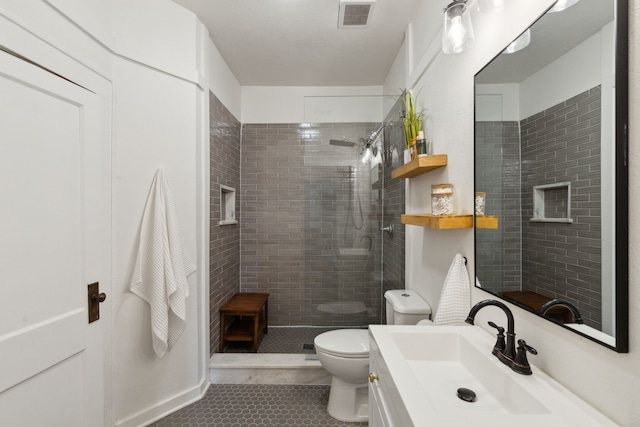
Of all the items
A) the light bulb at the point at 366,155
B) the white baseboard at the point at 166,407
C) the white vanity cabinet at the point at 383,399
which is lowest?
the white baseboard at the point at 166,407

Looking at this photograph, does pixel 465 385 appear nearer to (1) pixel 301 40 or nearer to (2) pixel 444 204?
(2) pixel 444 204

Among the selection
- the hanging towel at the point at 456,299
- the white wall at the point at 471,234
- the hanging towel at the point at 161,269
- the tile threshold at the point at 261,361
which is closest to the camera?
the white wall at the point at 471,234

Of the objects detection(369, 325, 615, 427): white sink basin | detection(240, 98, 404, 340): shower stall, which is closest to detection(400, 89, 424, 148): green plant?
detection(240, 98, 404, 340): shower stall

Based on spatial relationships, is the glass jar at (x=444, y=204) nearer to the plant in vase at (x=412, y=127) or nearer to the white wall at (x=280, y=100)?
the plant in vase at (x=412, y=127)

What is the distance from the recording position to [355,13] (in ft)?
6.76

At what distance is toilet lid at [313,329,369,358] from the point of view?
183 centimetres

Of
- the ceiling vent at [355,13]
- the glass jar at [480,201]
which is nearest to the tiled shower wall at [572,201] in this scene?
the glass jar at [480,201]

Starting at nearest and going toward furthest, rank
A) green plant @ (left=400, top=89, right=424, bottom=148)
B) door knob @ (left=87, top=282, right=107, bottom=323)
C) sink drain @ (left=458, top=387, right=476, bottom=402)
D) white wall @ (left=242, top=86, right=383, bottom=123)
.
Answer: sink drain @ (left=458, top=387, right=476, bottom=402), door knob @ (left=87, top=282, right=107, bottom=323), green plant @ (left=400, top=89, right=424, bottom=148), white wall @ (left=242, top=86, right=383, bottom=123)

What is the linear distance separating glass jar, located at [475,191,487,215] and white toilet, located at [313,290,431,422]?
0.81 meters

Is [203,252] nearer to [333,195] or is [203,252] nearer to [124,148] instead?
[124,148]

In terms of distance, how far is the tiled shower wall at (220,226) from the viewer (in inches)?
95.9

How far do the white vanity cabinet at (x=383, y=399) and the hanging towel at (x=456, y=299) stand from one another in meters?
0.40

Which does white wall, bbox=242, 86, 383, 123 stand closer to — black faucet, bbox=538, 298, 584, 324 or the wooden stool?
the wooden stool

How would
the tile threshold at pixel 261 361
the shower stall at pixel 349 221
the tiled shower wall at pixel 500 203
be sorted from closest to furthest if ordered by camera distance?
the tiled shower wall at pixel 500 203 < the tile threshold at pixel 261 361 < the shower stall at pixel 349 221
